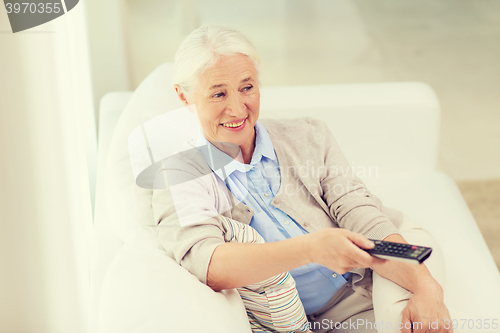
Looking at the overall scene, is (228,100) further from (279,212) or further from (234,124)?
(279,212)

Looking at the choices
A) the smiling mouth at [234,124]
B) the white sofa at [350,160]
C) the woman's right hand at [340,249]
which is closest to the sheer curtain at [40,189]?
the white sofa at [350,160]

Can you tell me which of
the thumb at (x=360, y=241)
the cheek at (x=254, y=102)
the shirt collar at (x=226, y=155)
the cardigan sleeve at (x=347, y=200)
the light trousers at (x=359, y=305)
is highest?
the cheek at (x=254, y=102)

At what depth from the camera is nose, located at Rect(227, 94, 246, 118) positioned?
3.36 feet

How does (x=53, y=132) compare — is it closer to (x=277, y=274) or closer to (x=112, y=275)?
(x=112, y=275)

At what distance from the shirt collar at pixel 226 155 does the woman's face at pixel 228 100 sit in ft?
0.06

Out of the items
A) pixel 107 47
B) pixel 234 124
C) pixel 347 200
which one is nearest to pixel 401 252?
pixel 347 200

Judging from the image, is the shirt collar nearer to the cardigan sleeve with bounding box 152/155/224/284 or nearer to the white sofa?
the cardigan sleeve with bounding box 152/155/224/284

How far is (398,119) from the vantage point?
147cm

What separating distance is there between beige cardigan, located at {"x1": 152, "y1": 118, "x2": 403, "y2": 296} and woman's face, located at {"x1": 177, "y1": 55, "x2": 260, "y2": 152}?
0.07 m

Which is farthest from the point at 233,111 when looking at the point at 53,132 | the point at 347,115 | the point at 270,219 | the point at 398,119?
the point at 398,119

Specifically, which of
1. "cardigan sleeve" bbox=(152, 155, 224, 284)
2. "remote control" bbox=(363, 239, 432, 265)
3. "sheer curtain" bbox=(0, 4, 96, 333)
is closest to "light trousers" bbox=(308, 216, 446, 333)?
"remote control" bbox=(363, 239, 432, 265)

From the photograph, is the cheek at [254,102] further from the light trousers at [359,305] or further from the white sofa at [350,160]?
the light trousers at [359,305]

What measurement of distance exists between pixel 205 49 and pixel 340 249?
460 mm

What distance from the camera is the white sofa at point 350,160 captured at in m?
0.87
